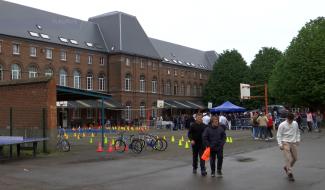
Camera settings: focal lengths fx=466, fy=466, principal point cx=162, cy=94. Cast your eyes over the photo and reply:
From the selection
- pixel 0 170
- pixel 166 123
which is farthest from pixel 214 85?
pixel 0 170

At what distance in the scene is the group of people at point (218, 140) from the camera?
474 inches

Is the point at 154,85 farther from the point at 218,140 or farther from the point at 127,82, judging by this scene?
the point at 218,140

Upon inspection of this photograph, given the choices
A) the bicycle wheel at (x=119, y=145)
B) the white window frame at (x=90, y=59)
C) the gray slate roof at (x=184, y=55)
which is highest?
the gray slate roof at (x=184, y=55)

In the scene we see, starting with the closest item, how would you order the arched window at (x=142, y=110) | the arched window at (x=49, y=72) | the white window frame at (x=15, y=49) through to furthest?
the white window frame at (x=15, y=49) < the arched window at (x=49, y=72) < the arched window at (x=142, y=110)

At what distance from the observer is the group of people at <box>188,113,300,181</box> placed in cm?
1204

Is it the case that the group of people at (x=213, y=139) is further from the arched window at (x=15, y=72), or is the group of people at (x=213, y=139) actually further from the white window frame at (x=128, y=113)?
the white window frame at (x=128, y=113)

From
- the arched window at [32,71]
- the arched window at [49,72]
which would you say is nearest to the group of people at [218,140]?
the arched window at [32,71]

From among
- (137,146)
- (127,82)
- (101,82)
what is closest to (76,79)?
(101,82)

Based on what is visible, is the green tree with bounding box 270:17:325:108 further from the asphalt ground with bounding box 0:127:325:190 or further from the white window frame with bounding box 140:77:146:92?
the asphalt ground with bounding box 0:127:325:190

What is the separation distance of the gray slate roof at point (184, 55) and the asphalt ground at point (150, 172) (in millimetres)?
65388

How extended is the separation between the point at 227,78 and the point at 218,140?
236 feet

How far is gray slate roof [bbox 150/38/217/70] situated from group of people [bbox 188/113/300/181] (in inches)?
2752

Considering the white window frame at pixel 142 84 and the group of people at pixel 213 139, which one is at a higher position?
the white window frame at pixel 142 84

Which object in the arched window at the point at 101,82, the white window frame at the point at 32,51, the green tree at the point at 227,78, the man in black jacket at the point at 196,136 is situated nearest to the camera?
the man in black jacket at the point at 196,136
